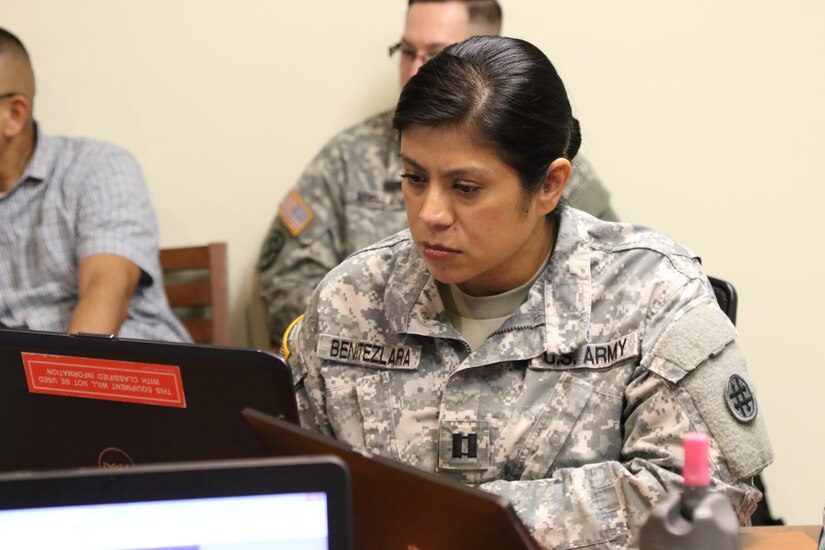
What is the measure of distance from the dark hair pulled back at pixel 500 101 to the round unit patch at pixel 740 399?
391mm

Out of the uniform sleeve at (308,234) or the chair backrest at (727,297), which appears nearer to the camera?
the chair backrest at (727,297)

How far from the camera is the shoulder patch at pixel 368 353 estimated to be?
4.90 ft

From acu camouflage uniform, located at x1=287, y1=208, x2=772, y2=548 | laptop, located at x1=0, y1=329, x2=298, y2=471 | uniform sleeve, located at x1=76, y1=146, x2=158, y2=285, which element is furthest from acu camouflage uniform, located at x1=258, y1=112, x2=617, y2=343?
laptop, located at x1=0, y1=329, x2=298, y2=471

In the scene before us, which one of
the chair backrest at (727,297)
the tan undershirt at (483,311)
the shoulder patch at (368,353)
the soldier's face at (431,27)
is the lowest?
the shoulder patch at (368,353)

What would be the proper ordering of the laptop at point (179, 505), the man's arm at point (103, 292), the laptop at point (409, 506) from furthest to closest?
A: the man's arm at point (103, 292), the laptop at point (409, 506), the laptop at point (179, 505)

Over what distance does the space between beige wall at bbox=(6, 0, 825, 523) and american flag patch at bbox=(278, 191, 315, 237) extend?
5.2 inches

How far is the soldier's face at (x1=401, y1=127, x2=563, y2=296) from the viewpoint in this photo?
4.50ft

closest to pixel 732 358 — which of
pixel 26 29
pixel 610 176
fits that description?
pixel 610 176

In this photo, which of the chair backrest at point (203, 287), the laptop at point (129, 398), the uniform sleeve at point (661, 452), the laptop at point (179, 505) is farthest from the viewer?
the chair backrest at point (203, 287)

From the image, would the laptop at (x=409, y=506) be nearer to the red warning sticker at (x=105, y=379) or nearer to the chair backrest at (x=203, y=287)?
the red warning sticker at (x=105, y=379)

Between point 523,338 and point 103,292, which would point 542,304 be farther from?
point 103,292

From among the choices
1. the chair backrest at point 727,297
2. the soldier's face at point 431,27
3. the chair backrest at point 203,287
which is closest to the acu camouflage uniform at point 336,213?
the chair backrest at point 203,287

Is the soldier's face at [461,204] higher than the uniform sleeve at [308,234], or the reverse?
the soldier's face at [461,204]

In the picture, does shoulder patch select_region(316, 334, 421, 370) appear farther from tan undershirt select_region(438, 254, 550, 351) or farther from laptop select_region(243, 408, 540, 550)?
laptop select_region(243, 408, 540, 550)
